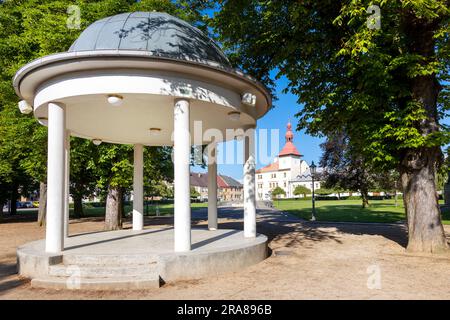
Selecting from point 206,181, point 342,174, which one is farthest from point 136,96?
point 206,181

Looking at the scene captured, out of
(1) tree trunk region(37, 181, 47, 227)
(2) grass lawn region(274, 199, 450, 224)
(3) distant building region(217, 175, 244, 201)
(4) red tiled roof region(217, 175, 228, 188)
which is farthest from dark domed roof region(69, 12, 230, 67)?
(4) red tiled roof region(217, 175, 228, 188)

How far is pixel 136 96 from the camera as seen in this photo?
7504mm

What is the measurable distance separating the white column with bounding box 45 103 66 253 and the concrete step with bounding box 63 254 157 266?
23.8 inches

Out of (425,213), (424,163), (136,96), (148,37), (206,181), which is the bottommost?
(425,213)

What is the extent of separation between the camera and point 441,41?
11266 millimetres

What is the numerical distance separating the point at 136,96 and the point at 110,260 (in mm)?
3539

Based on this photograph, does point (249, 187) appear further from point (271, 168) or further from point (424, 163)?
point (271, 168)

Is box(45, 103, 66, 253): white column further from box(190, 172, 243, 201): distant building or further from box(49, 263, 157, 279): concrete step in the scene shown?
box(190, 172, 243, 201): distant building

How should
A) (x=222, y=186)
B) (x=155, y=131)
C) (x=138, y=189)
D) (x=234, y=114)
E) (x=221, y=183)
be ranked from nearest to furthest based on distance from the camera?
(x=234, y=114), (x=155, y=131), (x=138, y=189), (x=222, y=186), (x=221, y=183)

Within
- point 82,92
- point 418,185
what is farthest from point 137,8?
point 418,185

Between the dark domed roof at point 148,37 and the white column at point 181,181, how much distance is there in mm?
1270

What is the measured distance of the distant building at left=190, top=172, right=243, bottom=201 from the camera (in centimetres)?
12119

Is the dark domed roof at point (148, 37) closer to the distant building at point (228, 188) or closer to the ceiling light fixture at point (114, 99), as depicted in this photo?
the ceiling light fixture at point (114, 99)
